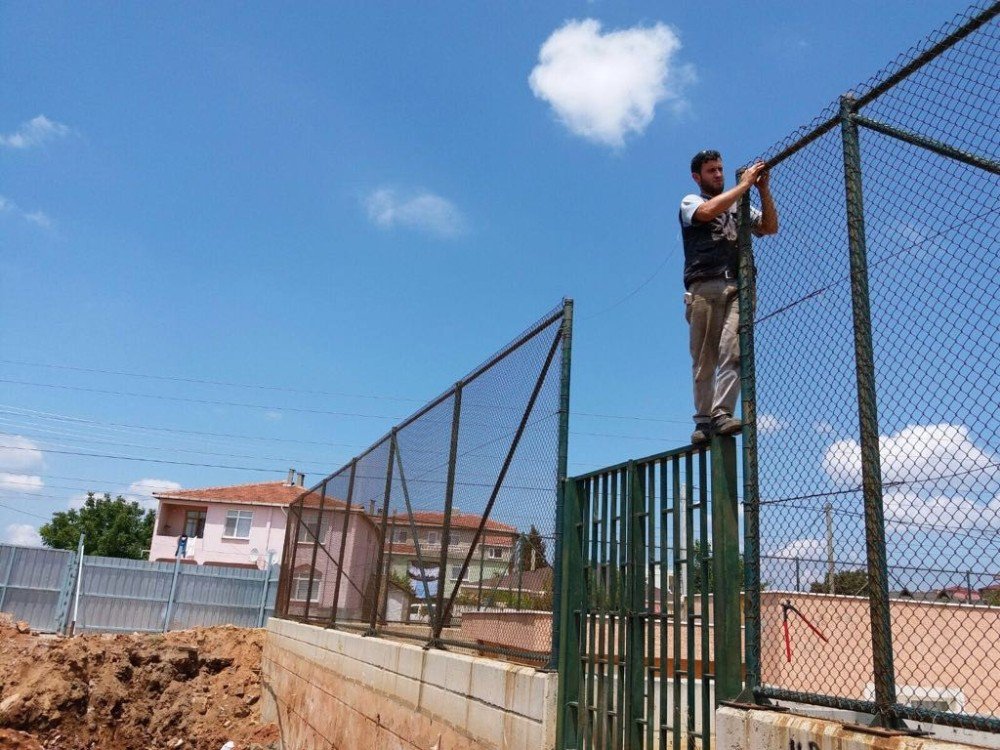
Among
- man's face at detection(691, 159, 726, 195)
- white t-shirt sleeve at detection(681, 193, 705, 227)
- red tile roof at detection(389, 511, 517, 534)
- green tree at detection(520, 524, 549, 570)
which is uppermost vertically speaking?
man's face at detection(691, 159, 726, 195)

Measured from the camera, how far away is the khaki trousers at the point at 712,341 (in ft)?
13.0

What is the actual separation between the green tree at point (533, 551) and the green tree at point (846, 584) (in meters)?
2.32

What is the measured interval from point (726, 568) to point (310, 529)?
35.7ft

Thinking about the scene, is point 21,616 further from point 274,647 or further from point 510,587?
point 510,587

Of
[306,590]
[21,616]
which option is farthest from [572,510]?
[21,616]

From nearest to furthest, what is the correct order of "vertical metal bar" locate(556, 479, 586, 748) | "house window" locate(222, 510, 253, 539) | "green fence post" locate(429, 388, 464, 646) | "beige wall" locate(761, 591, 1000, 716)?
"beige wall" locate(761, 591, 1000, 716), "vertical metal bar" locate(556, 479, 586, 748), "green fence post" locate(429, 388, 464, 646), "house window" locate(222, 510, 253, 539)

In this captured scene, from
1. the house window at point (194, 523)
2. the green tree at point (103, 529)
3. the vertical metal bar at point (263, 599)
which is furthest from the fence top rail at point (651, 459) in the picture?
the green tree at point (103, 529)

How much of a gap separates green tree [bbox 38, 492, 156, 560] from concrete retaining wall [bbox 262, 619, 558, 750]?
55139 millimetres

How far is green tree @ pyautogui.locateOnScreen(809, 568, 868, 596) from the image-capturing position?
294 cm

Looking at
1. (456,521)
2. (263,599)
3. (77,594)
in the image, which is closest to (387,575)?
(456,521)

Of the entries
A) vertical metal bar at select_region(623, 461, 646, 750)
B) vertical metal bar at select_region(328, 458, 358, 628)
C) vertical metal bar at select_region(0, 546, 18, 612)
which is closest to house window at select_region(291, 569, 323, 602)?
vertical metal bar at select_region(328, 458, 358, 628)

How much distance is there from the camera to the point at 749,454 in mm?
3605

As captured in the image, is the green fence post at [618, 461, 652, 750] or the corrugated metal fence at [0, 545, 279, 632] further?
the corrugated metal fence at [0, 545, 279, 632]

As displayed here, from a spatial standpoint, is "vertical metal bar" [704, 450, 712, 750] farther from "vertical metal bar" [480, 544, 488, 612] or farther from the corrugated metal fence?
the corrugated metal fence
